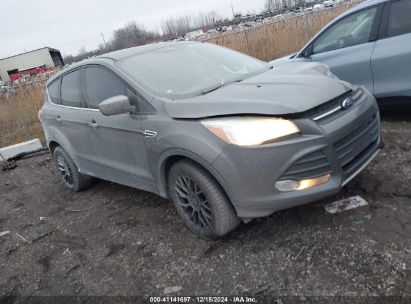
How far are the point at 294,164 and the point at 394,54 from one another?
2.86 meters

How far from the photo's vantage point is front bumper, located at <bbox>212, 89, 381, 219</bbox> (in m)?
2.65

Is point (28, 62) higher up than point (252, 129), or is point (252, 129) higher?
point (28, 62)

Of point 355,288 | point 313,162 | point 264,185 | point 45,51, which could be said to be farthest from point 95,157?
point 45,51

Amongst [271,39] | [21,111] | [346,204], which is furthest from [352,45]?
[21,111]

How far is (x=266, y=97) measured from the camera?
112 inches

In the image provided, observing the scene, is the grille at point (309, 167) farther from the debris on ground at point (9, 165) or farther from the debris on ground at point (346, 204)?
the debris on ground at point (9, 165)

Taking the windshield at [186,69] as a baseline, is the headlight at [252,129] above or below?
below

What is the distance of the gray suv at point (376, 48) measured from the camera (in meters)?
4.54

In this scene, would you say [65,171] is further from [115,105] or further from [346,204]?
[346,204]

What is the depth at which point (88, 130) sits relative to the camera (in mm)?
4242

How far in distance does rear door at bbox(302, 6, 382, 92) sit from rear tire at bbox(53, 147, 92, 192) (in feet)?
12.5

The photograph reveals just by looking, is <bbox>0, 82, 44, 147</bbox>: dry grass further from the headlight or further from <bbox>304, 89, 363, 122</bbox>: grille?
<bbox>304, 89, 363, 122</bbox>: grille

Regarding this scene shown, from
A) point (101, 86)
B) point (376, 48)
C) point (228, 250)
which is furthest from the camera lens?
point (376, 48)

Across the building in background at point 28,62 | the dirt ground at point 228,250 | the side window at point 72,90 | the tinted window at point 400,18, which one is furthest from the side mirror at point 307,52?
the building in background at point 28,62
